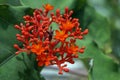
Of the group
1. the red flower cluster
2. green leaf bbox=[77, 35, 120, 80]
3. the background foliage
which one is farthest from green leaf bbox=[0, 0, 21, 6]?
green leaf bbox=[77, 35, 120, 80]

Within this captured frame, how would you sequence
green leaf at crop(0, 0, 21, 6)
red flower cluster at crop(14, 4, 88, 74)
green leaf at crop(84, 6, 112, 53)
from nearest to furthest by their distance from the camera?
red flower cluster at crop(14, 4, 88, 74)
green leaf at crop(0, 0, 21, 6)
green leaf at crop(84, 6, 112, 53)

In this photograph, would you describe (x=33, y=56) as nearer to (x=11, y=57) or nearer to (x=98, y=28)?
(x=11, y=57)

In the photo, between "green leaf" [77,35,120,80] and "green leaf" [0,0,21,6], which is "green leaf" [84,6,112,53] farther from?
"green leaf" [0,0,21,6]

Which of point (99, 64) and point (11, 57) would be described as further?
point (99, 64)

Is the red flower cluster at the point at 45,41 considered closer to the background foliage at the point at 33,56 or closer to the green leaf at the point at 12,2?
the background foliage at the point at 33,56

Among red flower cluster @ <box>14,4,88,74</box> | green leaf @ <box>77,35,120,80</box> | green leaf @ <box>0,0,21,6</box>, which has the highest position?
green leaf @ <box>0,0,21,6</box>

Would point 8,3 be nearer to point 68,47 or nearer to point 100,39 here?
point 68,47

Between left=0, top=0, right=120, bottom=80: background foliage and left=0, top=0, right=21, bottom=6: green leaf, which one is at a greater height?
left=0, top=0, right=21, bottom=6: green leaf

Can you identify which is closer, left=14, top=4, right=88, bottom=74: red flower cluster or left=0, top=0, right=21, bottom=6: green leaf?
left=14, top=4, right=88, bottom=74: red flower cluster

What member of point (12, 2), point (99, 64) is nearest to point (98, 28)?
point (99, 64)
